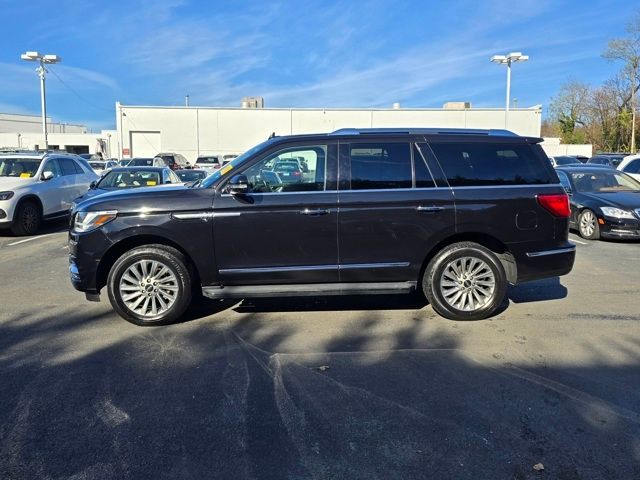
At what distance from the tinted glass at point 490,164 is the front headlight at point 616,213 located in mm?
5798

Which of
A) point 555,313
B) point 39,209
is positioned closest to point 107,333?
point 555,313

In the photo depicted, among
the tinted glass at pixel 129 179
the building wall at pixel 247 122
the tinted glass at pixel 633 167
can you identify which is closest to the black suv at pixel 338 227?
the tinted glass at pixel 129 179

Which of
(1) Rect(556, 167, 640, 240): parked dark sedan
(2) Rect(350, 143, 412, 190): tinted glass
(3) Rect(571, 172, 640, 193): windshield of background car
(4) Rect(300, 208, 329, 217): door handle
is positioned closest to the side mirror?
(4) Rect(300, 208, 329, 217): door handle

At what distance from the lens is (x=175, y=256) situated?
5195mm

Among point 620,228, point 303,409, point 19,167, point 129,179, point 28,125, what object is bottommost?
point 303,409

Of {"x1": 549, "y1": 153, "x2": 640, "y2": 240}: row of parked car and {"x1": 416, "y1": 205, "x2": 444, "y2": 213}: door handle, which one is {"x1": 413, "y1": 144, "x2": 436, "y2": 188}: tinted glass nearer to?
{"x1": 416, "y1": 205, "x2": 444, "y2": 213}: door handle

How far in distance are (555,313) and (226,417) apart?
156 inches

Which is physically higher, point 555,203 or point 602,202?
point 555,203

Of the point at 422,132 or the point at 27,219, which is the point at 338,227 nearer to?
the point at 422,132

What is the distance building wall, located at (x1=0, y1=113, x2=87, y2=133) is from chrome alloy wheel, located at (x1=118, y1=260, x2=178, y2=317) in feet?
313

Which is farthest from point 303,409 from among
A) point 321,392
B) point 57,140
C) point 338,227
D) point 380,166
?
point 57,140

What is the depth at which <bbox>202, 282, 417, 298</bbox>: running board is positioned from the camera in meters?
5.20

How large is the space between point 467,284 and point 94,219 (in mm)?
3838

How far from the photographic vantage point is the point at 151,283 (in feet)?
17.1
